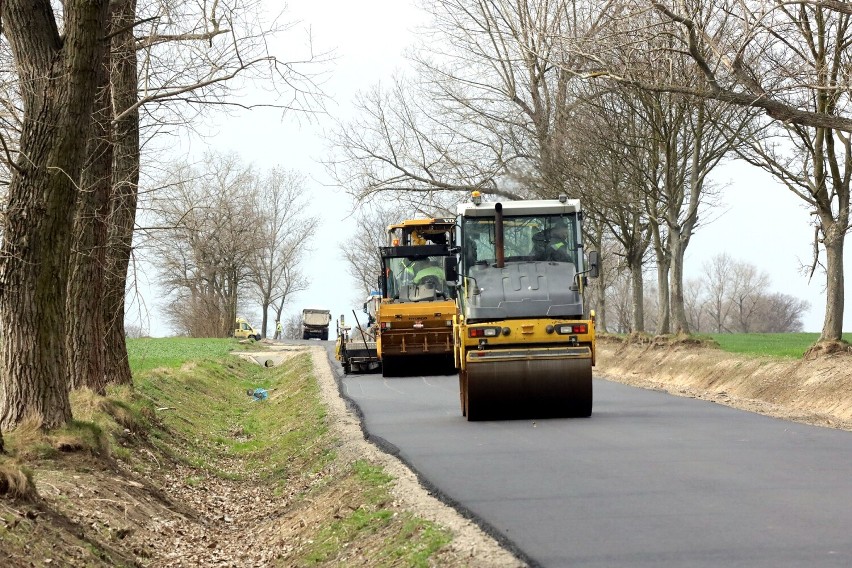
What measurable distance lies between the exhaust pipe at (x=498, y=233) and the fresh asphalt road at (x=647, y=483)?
2.69 meters

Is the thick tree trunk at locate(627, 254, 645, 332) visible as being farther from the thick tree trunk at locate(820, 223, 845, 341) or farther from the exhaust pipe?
the exhaust pipe

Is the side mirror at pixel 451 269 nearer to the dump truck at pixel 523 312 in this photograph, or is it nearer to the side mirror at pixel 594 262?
the dump truck at pixel 523 312

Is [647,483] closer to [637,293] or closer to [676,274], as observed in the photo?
[676,274]

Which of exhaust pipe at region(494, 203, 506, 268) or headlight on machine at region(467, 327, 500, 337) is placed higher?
exhaust pipe at region(494, 203, 506, 268)

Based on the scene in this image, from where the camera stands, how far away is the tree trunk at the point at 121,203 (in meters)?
17.9

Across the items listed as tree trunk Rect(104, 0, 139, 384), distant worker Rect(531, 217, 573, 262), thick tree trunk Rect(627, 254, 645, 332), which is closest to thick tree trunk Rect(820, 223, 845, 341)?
distant worker Rect(531, 217, 573, 262)

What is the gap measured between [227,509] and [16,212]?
4.55 meters

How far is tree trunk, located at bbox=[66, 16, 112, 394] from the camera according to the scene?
17.2 meters

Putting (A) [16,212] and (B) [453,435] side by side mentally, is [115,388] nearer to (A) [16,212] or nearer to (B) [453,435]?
(B) [453,435]

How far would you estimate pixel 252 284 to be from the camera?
336 feet

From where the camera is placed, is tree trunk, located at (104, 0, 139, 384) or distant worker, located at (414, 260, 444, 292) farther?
distant worker, located at (414, 260, 444, 292)

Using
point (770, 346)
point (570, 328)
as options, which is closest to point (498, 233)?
point (570, 328)

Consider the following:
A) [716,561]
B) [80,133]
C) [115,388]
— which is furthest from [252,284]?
[716,561]

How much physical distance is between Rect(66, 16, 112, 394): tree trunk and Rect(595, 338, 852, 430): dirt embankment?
36.2ft
